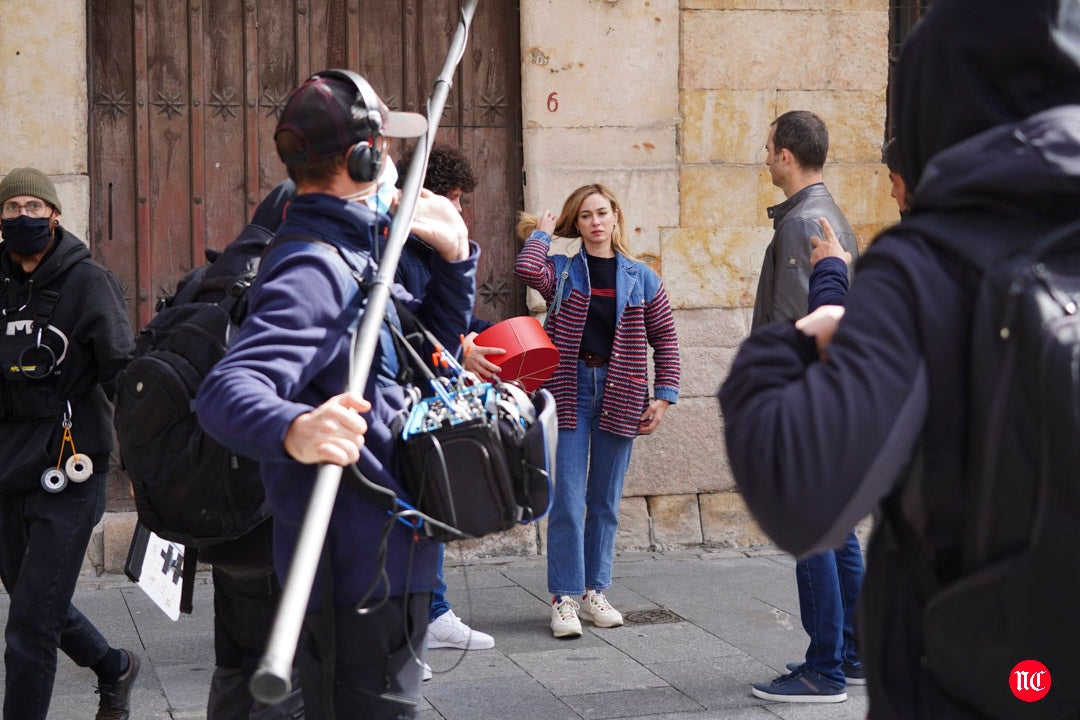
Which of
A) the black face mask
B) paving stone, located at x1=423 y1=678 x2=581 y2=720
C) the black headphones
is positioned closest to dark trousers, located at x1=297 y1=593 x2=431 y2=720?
the black headphones

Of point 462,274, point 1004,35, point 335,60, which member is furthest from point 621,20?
point 1004,35

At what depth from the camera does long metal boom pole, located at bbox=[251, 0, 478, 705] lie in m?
1.83

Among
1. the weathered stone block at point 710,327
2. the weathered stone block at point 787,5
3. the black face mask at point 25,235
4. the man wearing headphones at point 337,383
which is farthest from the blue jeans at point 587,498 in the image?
the man wearing headphones at point 337,383

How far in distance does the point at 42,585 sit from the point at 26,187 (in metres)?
1.38

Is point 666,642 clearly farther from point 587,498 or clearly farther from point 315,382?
point 315,382

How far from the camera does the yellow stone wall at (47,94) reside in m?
6.68

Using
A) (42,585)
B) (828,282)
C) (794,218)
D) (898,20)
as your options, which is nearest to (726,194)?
(898,20)

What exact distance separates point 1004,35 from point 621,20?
232 inches

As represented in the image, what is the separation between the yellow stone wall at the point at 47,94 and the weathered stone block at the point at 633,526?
10.6ft

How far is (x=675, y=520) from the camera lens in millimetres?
7504

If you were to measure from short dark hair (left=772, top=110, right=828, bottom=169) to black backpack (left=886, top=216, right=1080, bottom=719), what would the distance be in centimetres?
380

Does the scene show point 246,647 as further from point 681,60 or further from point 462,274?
point 681,60

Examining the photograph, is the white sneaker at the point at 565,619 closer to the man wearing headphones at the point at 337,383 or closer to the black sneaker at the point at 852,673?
the black sneaker at the point at 852,673

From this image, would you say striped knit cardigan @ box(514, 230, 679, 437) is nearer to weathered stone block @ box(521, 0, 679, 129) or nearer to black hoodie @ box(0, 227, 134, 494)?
weathered stone block @ box(521, 0, 679, 129)
